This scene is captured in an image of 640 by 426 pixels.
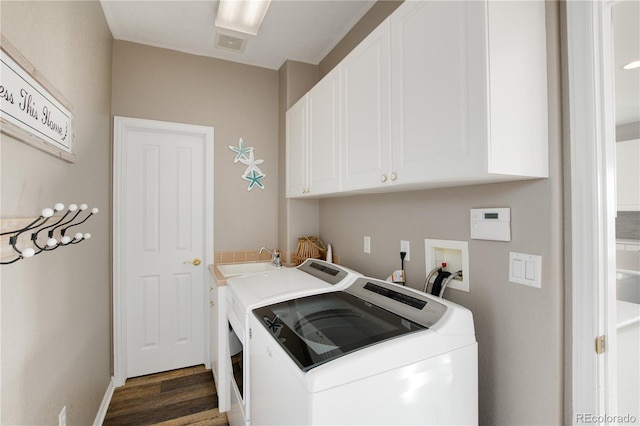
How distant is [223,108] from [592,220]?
106 inches

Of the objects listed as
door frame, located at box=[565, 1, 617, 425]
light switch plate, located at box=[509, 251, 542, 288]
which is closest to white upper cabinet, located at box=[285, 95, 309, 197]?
light switch plate, located at box=[509, 251, 542, 288]

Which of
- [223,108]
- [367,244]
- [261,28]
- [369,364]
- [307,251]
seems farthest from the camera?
[223,108]

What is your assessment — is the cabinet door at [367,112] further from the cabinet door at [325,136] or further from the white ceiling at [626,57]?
the white ceiling at [626,57]

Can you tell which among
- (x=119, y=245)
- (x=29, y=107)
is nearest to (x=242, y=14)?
(x=29, y=107)

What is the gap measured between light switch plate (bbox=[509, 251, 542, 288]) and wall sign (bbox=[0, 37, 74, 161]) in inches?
68.1

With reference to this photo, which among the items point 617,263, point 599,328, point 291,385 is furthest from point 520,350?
point 291,385

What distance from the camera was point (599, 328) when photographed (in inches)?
38.8

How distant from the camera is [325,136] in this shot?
1.96 metres

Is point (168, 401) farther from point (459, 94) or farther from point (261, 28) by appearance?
point (261, 28)

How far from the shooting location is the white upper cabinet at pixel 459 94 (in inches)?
37.9

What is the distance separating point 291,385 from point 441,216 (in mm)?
1001

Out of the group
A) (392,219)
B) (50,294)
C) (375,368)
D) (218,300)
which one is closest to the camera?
(375,368)

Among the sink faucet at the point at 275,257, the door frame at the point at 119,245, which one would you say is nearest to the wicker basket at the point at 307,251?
the sink faucet at the point at 275,257

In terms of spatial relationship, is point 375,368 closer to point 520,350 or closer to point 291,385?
point 291,385
